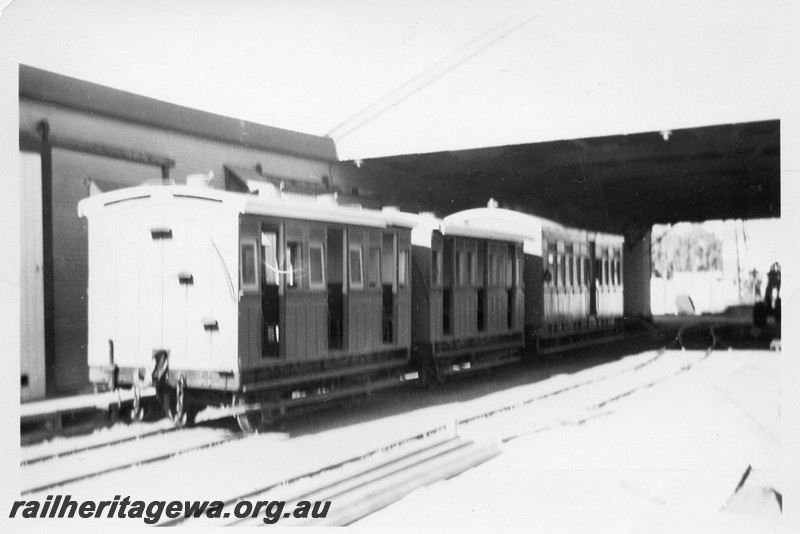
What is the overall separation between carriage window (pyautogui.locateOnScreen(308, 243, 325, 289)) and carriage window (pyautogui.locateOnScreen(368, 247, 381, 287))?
659 millimetres

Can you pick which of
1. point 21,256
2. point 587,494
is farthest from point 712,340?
point 21,256

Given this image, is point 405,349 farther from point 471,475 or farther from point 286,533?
point 286,533

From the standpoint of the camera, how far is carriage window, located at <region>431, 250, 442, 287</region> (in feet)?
24.3

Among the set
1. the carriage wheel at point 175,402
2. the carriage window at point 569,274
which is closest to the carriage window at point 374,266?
the carriage wheel at point 175,402

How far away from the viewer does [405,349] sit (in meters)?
7.04

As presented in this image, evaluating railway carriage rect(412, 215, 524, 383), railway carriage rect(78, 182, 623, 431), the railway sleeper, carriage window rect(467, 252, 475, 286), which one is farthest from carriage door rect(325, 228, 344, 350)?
carriage window rect(467, 252, 475, 286)

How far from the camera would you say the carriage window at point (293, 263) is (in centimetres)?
593

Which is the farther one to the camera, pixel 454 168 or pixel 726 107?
pixel 454 168

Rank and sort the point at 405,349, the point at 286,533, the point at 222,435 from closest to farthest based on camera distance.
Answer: the point at 286,533, the point at 222,435, the point at 405,349

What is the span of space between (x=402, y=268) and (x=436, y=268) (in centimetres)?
45

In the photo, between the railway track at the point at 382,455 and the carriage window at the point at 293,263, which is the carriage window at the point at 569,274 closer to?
the railway track at the point at 382,455

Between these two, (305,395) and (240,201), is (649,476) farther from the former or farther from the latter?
(240,201)

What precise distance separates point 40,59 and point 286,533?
408 centimetres

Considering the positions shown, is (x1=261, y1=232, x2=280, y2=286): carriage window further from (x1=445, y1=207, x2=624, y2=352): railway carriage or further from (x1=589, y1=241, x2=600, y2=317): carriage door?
(x1=589, y1=241, x2=600, y2=317): carriage door
